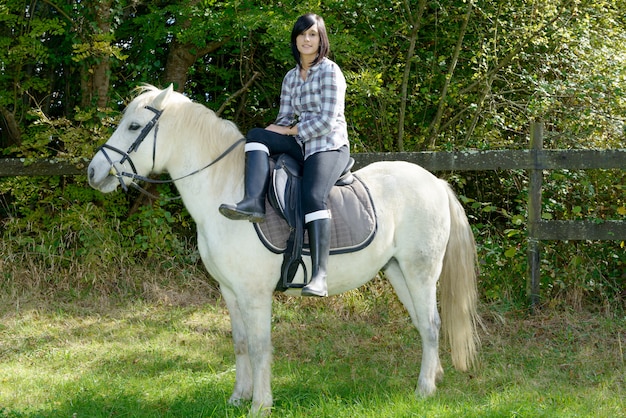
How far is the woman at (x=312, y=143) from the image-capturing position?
390 cm

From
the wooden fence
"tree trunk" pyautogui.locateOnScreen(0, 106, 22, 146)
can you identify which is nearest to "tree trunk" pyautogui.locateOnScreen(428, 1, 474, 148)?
the wooden fence

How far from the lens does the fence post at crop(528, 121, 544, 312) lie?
6215 millimetres

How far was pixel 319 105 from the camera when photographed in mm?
4062

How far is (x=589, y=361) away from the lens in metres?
5.10

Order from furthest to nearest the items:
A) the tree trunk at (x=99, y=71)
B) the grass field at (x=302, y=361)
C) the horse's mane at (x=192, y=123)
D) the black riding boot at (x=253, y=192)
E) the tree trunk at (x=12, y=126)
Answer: the tree trunk at (x=12, y=126) < the tree trunk at (x=99, y=71) < the grass field at (x=302, y=361) < the horse's mane at (x=192, y=123) < the black riding boot at (x=253, y=192)

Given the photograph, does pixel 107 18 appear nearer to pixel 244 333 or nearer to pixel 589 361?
pixel 244 333

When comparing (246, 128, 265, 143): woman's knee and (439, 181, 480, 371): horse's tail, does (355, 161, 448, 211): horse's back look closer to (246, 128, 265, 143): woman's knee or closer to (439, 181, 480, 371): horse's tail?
(439, 181, 480, 371): horse's tail

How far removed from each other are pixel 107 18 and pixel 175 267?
2.91m

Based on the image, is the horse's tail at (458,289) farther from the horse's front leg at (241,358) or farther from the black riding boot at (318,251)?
the horse's front leg at (241,358)

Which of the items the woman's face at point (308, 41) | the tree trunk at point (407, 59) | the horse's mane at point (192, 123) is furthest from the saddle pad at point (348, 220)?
the tree trunk at point (407, 59)

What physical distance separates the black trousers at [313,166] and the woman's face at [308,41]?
57 centimetres

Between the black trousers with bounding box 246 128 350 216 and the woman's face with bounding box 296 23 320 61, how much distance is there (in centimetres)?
57

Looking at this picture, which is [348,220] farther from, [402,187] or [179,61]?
[179,61]

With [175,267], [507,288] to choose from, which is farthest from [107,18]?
[507,288]
